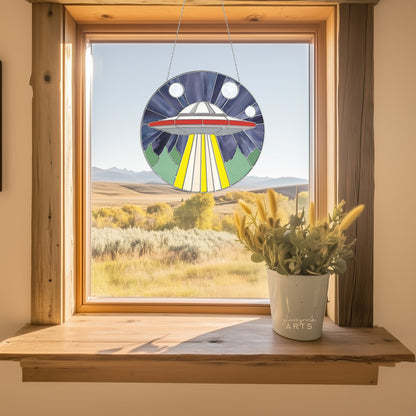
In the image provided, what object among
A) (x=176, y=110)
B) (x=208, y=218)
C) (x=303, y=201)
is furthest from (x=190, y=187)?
(x=303, y=201)

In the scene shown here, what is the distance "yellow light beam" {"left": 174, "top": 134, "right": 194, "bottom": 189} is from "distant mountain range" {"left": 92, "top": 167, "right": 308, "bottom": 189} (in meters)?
0.07

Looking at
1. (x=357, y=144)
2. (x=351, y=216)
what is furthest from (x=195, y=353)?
(x=357, y=144)

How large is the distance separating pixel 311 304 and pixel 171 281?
0.54 metres

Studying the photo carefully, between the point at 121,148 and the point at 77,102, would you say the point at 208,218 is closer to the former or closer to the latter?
the point at 121,148

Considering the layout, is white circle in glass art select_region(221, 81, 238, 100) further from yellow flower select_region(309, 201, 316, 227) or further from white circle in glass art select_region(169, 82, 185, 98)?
yellow flower select_region(309, 201, 316, 227)

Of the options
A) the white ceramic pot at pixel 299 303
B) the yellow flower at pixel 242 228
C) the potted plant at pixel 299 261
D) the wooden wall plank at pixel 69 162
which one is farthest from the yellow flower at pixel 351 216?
the wooden wall plank at pixel 69 162

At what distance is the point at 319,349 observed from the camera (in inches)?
43.4

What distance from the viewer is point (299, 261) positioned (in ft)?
3.60

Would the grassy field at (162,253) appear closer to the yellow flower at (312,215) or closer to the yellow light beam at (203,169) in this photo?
the yellow light beam at (203,169)

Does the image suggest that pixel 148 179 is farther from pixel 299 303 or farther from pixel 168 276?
pixel 299 303

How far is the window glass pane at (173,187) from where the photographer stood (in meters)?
1.42

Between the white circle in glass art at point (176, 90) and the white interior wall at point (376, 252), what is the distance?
47 centimetres

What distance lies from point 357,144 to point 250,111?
14.9 inches

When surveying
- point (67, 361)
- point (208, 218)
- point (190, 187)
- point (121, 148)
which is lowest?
point (67, 361)
